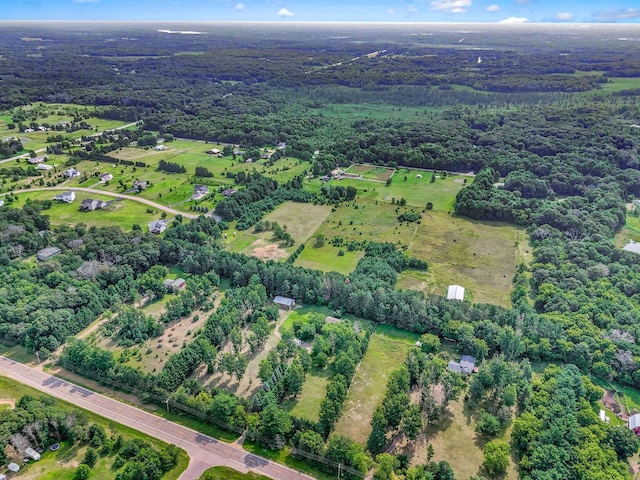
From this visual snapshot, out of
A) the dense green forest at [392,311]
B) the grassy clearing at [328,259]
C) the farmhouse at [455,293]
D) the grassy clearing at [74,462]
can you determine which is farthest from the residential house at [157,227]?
the farmhouse at [455,293]

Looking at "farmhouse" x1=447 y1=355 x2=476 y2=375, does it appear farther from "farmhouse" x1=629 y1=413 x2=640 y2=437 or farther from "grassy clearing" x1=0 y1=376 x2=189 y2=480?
"grassy clearing" x1=0 y1=376 x2=189 y2=480

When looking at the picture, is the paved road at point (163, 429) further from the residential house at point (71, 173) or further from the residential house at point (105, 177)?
the residential house at point (71, 173)

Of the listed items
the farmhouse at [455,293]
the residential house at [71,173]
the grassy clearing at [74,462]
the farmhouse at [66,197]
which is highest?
the residential house at [71,173]

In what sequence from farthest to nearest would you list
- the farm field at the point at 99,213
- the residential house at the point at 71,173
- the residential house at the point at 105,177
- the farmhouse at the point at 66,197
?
the residential house at the point at 71,173, the residential house at the point at 105,177, the farmhouse at the point at 66,197, the farm field at the point at 99,213

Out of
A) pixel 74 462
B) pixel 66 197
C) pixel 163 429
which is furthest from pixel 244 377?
pixel 66 197

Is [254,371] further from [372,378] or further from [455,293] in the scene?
[455,293]

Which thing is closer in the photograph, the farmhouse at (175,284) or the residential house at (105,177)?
the farmhouse at (175,284)

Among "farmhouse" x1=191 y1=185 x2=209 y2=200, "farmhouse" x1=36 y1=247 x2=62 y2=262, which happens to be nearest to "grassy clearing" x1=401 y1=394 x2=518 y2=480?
"farmhouse" x1=36 y1=247 x2=62 y2=262
